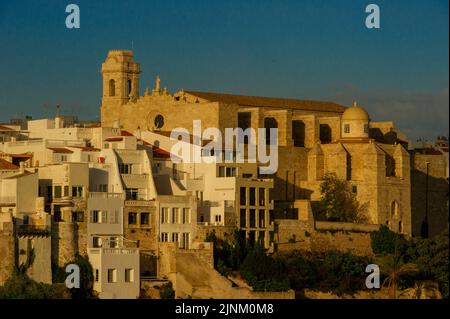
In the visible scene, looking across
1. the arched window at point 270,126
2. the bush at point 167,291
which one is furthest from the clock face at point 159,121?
the bush at point 167,291

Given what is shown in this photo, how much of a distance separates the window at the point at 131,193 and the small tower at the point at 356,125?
14249 millimetres

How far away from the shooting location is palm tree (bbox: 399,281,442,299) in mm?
93312

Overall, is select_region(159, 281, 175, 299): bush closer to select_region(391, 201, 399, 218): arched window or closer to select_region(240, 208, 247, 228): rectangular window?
select_region(240, 208, 247, 228): rectangular window

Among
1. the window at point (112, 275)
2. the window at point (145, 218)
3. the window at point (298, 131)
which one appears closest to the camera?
the window at point (112, 275)

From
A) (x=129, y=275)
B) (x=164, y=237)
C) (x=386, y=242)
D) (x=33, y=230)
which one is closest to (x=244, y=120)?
(x=386, y=242)

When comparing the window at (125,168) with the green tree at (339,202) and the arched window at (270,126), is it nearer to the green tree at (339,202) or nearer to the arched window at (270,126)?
the green tree at (339,202)

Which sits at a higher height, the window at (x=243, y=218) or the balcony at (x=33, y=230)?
the window at (x=243, y=218)

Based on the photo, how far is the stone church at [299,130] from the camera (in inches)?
3949

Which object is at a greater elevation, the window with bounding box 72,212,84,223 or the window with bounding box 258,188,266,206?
the window with bounding box 258,188,266,206

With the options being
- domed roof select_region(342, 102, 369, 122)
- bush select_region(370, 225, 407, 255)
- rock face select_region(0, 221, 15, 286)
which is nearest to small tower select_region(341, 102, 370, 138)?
domed roof select_region(342, 102, 369, 122)

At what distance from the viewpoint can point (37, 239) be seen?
283ft

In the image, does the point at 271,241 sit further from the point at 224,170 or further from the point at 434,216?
the point at 434,216

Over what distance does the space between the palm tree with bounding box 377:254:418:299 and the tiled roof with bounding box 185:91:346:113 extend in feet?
46.0

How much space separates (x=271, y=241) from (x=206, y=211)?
3.18 metres
